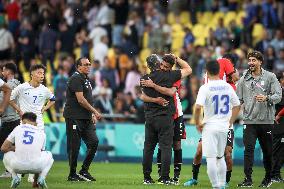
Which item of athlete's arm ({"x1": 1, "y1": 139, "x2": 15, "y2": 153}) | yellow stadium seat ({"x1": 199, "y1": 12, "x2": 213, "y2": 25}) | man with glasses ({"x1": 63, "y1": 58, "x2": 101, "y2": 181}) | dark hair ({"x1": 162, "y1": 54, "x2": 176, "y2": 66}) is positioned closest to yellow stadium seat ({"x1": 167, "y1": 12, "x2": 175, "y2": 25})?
yellow stadium seat ({"x1": 199, "y1": 12, "x2": 213, "y2": 25})

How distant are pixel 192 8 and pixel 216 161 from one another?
20.5 metres

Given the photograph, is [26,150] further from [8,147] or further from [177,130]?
[177,130]

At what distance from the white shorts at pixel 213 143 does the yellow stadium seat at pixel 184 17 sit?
66.5 feet

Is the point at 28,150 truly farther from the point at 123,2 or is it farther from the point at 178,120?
the point at 123,2

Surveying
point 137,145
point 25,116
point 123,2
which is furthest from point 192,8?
point 25,116

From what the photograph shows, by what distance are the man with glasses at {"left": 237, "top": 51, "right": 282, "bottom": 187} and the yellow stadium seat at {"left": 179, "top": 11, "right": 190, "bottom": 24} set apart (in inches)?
668

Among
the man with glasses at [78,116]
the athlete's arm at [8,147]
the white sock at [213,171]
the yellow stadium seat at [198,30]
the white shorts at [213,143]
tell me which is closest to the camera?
the white sock at [213,171]

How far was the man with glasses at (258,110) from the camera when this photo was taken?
61.9 feet

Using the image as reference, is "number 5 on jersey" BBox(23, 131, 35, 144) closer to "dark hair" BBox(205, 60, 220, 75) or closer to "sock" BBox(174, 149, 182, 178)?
"dark hair" BBox(205, 60, 220, 75)

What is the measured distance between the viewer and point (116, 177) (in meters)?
21.3

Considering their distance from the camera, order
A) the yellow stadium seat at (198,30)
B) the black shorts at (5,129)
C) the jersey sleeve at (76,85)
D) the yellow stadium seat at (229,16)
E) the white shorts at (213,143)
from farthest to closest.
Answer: the yellow stadium seat at (229,16), the yellow stadium seat at (198,30), the black shorts at (5,129), the jersey sleeve at (76,85), the white shorts at (213,143)

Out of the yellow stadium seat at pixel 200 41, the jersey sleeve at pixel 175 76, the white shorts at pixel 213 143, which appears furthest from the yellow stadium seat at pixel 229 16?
the white shorts at pixel 213 143

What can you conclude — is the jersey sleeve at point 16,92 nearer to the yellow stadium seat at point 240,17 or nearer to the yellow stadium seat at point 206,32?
the yellow stadium seat at point 206,32

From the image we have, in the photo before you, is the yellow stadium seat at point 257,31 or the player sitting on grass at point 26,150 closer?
the player sitting on grass at point 26,150
